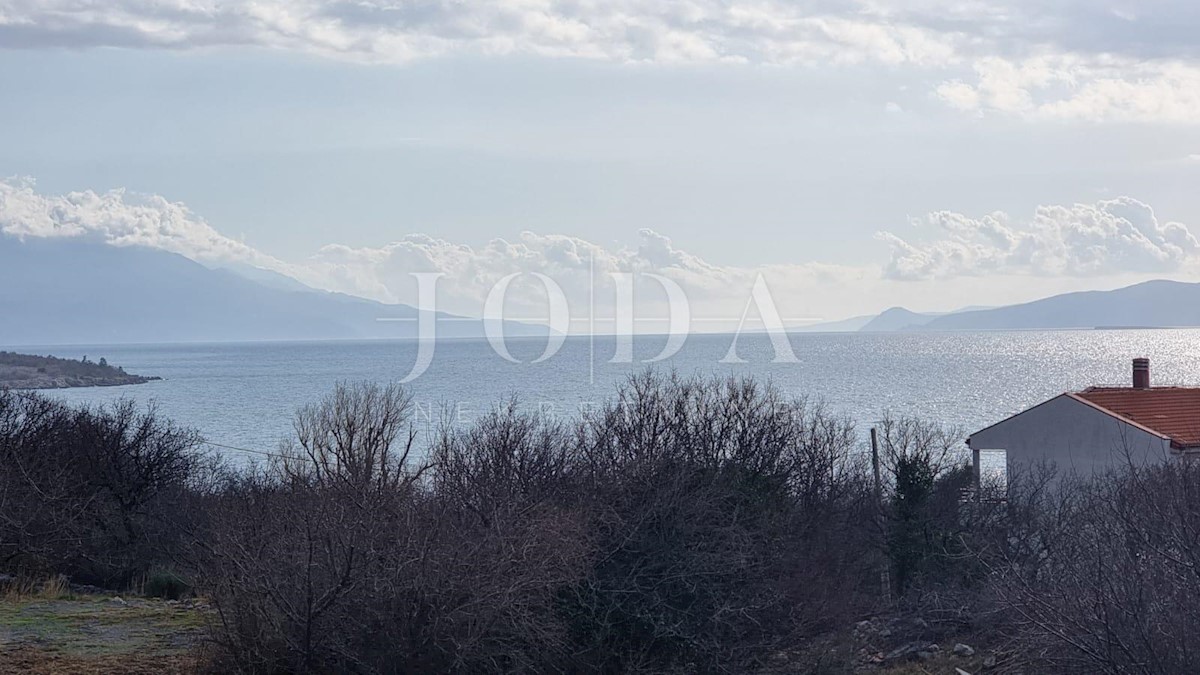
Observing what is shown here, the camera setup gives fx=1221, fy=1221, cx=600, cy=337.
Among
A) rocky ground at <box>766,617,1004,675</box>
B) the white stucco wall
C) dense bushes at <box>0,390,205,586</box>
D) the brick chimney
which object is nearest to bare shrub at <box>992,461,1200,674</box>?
rocky ground at <box>766,617,1004,675</box>

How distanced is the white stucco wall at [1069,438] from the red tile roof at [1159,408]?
1.05 feet

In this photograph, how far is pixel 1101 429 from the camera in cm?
2831

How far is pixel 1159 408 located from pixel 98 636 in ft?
78.6

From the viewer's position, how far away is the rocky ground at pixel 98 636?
12664 millimetres

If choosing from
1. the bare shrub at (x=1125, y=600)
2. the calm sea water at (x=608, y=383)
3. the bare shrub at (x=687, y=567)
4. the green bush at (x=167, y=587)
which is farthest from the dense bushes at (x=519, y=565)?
the calm sea water at (x=608, y=383)

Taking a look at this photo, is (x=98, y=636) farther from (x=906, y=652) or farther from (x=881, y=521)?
(x=881, y=521)

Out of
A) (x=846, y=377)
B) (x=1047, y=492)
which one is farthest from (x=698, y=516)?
(x=846, y=377)

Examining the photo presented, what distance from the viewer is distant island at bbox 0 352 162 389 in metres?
129

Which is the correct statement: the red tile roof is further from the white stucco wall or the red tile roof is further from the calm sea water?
the calm sea water

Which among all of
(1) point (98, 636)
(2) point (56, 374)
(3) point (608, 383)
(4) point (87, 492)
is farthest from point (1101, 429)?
(2) point (56, 374)

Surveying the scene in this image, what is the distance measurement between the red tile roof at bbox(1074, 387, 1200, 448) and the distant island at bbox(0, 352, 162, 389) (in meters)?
113

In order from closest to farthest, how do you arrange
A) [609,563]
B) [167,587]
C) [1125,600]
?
1. [1125,600]
2. [609,563]
3. [167,587]

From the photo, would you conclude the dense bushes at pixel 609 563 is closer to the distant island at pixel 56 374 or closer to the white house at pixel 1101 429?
the white house at pixel 1101 429

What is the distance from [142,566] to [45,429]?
5.40 m
